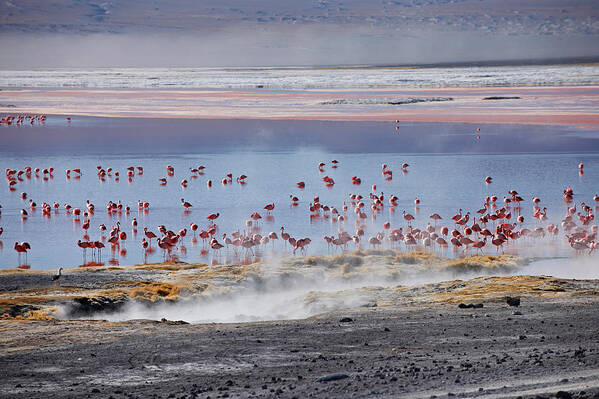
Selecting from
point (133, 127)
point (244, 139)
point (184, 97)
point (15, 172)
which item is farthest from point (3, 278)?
point (184, 97)

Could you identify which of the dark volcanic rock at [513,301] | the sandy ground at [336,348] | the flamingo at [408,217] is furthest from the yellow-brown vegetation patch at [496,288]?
the flamingo at [408,217]

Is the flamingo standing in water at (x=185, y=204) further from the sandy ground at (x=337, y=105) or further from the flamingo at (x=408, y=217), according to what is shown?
the sandy ground at (x=337, y=105)

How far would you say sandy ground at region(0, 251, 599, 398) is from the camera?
8633 millimetres

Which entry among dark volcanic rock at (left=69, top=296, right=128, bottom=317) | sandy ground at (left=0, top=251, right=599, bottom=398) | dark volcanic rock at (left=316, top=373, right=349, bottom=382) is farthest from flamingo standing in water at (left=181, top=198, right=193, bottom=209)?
dark volcanic rock at (left=316, top=373, right=349, bottom=382)

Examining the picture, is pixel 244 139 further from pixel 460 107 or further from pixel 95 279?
pixel 95 279

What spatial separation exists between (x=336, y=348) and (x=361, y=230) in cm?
1150

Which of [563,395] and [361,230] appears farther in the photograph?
[361,230]

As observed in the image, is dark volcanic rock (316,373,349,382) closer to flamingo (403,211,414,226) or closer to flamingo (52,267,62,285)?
flamingo (52,267,62,285)

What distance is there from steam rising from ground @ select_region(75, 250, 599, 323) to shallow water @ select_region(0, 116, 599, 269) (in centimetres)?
205

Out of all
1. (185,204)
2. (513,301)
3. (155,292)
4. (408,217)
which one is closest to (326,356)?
(513,301)

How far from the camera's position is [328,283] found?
672 inches

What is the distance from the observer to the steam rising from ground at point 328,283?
1465cm

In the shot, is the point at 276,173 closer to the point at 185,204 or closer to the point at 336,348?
the point at 185,204

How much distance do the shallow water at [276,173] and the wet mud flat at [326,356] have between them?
8324 millimetres
